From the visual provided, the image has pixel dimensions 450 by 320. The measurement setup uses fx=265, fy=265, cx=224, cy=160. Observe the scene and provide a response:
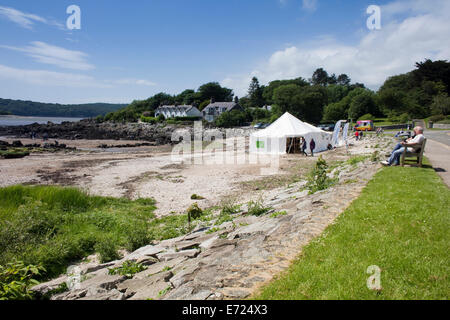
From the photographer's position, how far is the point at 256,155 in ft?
92.0

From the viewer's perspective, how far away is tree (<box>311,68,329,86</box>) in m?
133

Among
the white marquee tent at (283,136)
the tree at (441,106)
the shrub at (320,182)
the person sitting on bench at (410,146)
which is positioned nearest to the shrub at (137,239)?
the shrub at (320,182)

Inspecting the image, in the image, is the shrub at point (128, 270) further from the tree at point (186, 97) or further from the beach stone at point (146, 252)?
the tree at point (186, 97)

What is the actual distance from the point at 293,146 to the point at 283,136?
5.88 ft

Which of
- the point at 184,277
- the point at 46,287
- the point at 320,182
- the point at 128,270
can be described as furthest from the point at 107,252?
the point at 320,182

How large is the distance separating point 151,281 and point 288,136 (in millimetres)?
24075

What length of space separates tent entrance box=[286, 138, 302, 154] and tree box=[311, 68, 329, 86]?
386 ft

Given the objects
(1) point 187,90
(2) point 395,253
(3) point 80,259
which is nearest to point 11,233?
(3) point 80,259

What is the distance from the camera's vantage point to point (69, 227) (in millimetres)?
9242

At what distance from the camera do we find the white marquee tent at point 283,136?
27250 mm

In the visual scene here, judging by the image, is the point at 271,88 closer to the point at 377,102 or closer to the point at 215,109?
the point at 215,109

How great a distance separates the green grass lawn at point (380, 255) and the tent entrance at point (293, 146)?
22.1 meters
